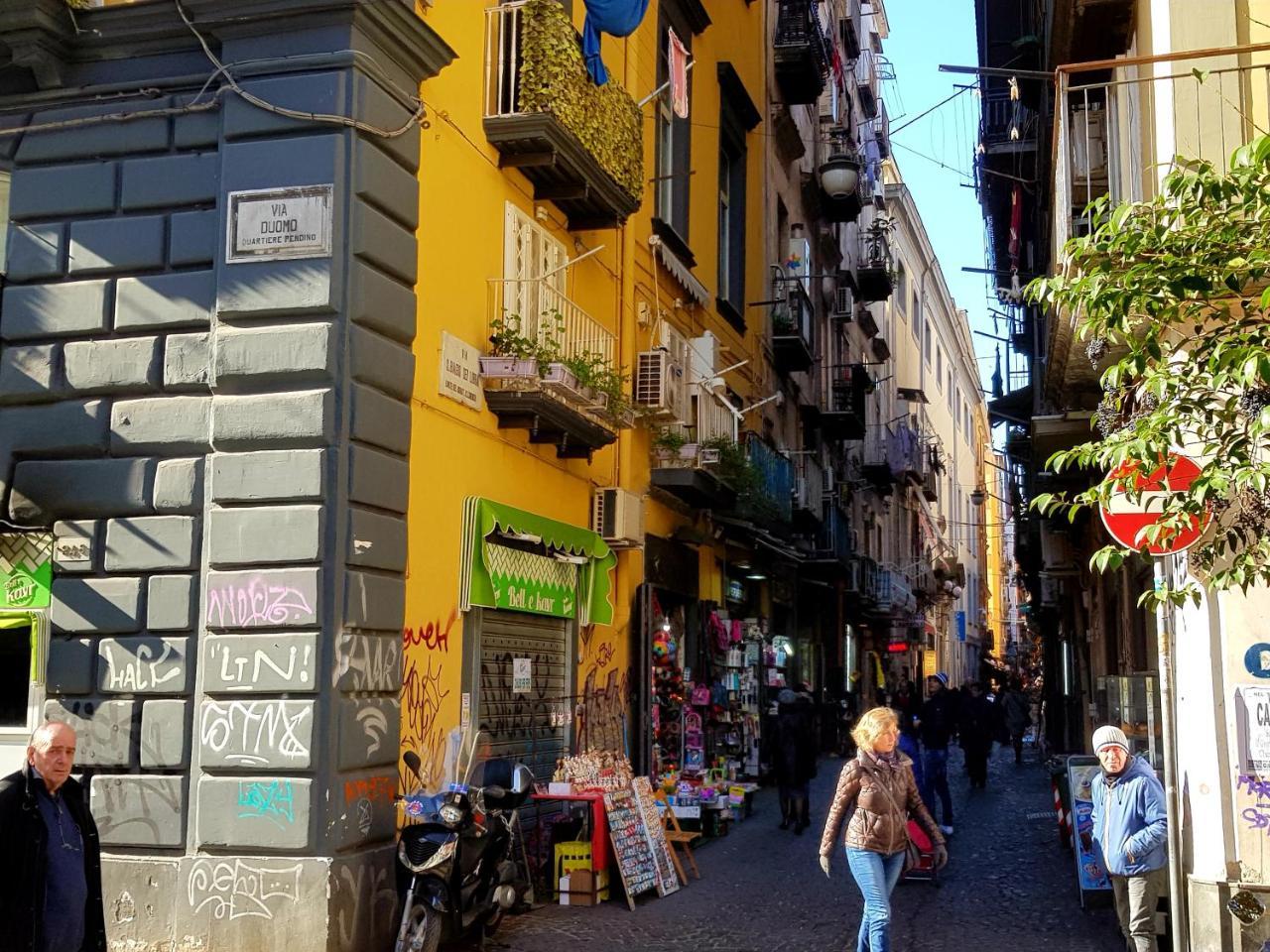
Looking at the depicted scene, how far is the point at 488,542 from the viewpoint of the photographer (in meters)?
11.7

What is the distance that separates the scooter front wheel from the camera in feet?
28.6

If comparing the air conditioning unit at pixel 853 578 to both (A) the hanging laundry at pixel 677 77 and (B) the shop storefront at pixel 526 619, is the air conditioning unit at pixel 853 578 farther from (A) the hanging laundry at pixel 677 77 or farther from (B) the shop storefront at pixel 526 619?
(B) the shop storefront at pixel 526 619

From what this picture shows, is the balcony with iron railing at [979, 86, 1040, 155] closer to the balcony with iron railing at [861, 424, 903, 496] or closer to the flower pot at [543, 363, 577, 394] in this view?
the balcony with iron railing at [861, 424, 903, 496]

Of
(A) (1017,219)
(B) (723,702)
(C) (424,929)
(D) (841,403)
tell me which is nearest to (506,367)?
(C) (424,929)

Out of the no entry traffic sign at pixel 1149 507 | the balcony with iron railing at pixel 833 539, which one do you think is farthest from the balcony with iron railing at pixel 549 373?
the balcony with iron railing at pixel 833 539

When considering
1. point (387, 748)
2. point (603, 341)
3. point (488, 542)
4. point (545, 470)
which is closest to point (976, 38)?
point (603, 341)

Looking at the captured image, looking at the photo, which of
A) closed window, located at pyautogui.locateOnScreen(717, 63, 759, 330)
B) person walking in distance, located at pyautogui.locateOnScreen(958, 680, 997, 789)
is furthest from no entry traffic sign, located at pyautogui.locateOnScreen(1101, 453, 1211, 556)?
person walking in distance, located at pyautogui.locateOnScreen(958, 680, 997, 789)

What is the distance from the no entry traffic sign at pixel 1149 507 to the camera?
6.77 meters

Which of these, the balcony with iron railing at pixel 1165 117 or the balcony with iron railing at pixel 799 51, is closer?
the balcony with iron railing at pixel 1165 117

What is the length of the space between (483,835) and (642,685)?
259 inches

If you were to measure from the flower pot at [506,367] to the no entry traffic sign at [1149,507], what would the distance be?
5.49m

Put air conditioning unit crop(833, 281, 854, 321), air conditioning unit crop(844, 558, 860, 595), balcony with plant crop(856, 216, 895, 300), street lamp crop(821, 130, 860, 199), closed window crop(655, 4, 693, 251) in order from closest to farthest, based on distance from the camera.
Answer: closed window crop(655, 4, 693, 251)
street lamp crop(821, 130, 860, 199)
air conditioning unit crop(844, 558, 860, 595)
air conditioning unit crop(833, 281, 854, 321)
balcony with plant crop(856, 216, 895, 300)

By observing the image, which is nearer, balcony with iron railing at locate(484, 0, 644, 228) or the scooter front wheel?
the scooter front wheel

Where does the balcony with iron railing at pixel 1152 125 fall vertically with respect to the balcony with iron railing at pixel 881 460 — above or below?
below
